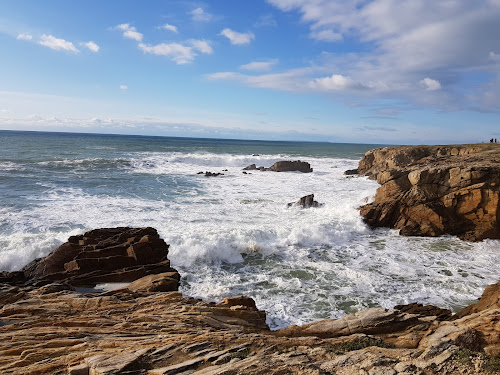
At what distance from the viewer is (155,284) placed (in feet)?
36.3

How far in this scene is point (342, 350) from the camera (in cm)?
649

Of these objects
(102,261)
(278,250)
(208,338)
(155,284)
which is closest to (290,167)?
(278,250)

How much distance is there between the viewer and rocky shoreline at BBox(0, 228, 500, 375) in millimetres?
5664

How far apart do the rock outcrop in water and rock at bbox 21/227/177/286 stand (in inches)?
589

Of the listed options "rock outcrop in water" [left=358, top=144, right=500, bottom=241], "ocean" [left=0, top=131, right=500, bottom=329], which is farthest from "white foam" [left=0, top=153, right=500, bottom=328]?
"rock outcrop in water" [left=358, top=144, right=500, bottom=241]

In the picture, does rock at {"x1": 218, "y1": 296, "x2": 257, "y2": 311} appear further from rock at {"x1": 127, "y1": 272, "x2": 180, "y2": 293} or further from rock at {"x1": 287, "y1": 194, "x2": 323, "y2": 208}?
rock at {"x1": 287, "y1": 194, "x2": 323, "y2": 208}

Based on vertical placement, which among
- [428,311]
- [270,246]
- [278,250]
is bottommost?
[278,250]

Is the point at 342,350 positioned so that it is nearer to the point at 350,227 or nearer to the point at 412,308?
the point at 412,308

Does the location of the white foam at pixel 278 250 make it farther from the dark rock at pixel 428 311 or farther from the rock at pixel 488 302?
the rock at pixel 488 302

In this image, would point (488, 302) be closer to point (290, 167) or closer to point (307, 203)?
point (307, 203)

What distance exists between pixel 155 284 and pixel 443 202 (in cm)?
1906

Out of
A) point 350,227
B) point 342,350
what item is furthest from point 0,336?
point 350,227

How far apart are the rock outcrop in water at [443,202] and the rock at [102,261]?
15.0 m

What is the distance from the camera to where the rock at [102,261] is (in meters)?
12.3
